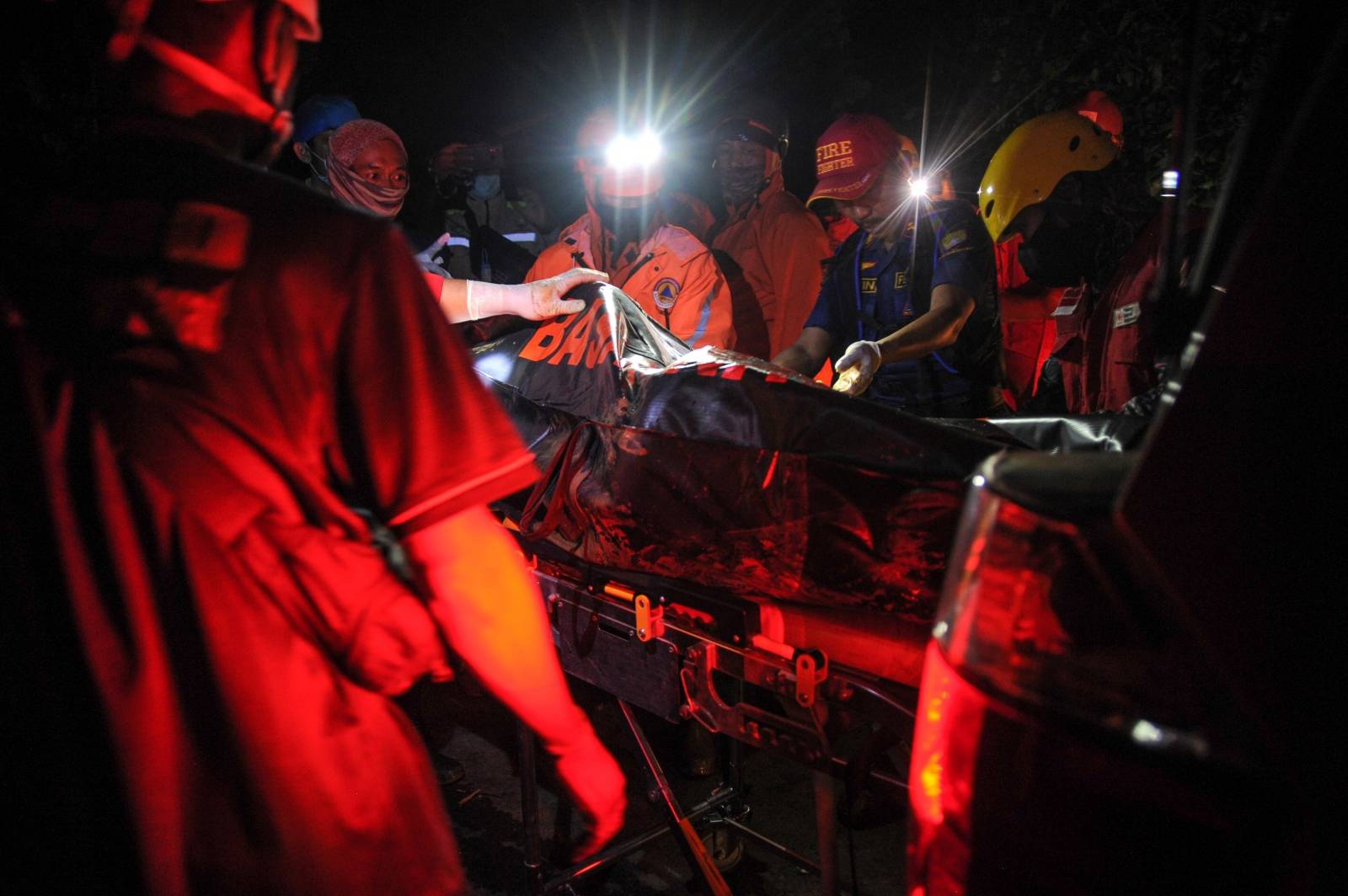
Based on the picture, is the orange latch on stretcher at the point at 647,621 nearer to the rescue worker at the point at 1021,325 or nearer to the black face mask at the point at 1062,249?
the black face mask at the point at 1062,249

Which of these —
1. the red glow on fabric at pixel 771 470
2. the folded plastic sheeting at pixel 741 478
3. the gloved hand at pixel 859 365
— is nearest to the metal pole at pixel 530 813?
the folded plastic sheeting at pixel 741 478

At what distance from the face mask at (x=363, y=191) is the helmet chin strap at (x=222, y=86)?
3647 millimetres

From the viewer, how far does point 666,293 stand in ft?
14.9

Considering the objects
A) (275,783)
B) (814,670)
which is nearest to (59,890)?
(275,783)

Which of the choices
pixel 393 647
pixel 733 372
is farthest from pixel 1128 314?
pixel 393 647

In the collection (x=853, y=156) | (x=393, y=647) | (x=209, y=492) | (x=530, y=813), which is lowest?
(x=530, y=813)

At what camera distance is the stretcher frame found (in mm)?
1690

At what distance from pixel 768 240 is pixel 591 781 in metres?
4.69

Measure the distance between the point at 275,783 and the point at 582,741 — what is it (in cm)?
45

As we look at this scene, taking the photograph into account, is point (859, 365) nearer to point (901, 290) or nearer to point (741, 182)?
point (901, 290)

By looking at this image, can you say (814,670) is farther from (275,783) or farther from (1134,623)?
(275,783)

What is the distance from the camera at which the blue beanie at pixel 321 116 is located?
6.57 metres

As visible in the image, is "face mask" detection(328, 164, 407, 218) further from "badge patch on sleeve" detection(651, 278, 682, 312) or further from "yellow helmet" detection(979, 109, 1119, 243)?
"yellow helmet" detection(979, 109, 1119, 243)

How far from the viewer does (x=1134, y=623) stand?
0.90 meters
